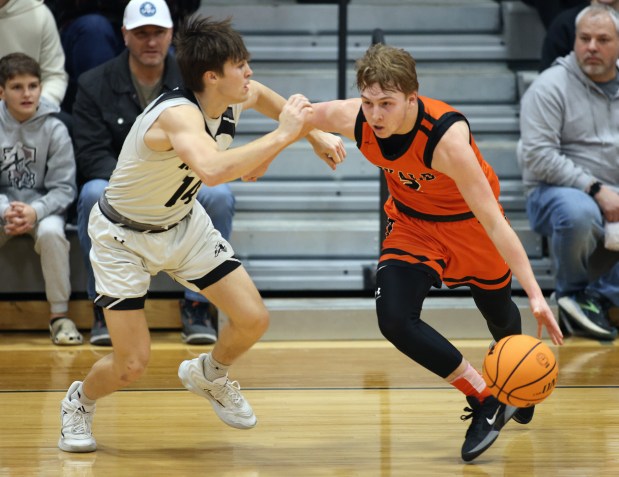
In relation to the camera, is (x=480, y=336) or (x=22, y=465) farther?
(x=480, y=336)

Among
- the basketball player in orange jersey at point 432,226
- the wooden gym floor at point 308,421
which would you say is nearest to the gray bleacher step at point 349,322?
the wooden gym floor at point 308,421

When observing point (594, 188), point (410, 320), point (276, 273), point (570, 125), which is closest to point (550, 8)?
point (570, 125)

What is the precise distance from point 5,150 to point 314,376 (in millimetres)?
2240

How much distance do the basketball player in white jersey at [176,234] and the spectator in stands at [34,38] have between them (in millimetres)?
2569

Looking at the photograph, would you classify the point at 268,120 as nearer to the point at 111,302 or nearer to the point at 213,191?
the point at 213,191

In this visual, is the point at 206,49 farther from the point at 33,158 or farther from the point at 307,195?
the point at 307,195

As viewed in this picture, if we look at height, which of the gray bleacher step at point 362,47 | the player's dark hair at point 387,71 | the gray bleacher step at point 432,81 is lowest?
the gray bleacher step at point 432,81

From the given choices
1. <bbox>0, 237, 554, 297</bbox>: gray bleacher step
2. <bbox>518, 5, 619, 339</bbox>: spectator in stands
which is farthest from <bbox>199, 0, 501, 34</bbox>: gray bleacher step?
<bbox>0, 237, 554, 297</bbox>: gray bleacher step

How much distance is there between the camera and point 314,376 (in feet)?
16.9

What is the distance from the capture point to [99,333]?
18.8ft

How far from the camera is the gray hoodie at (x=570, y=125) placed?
6.06 m

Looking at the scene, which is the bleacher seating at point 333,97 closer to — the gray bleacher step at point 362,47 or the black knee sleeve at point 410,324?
the gray bleacher step at point 362,47

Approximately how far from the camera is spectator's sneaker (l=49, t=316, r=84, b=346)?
226 inches

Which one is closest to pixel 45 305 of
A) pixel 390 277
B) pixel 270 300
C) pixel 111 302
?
pixel 270 300
